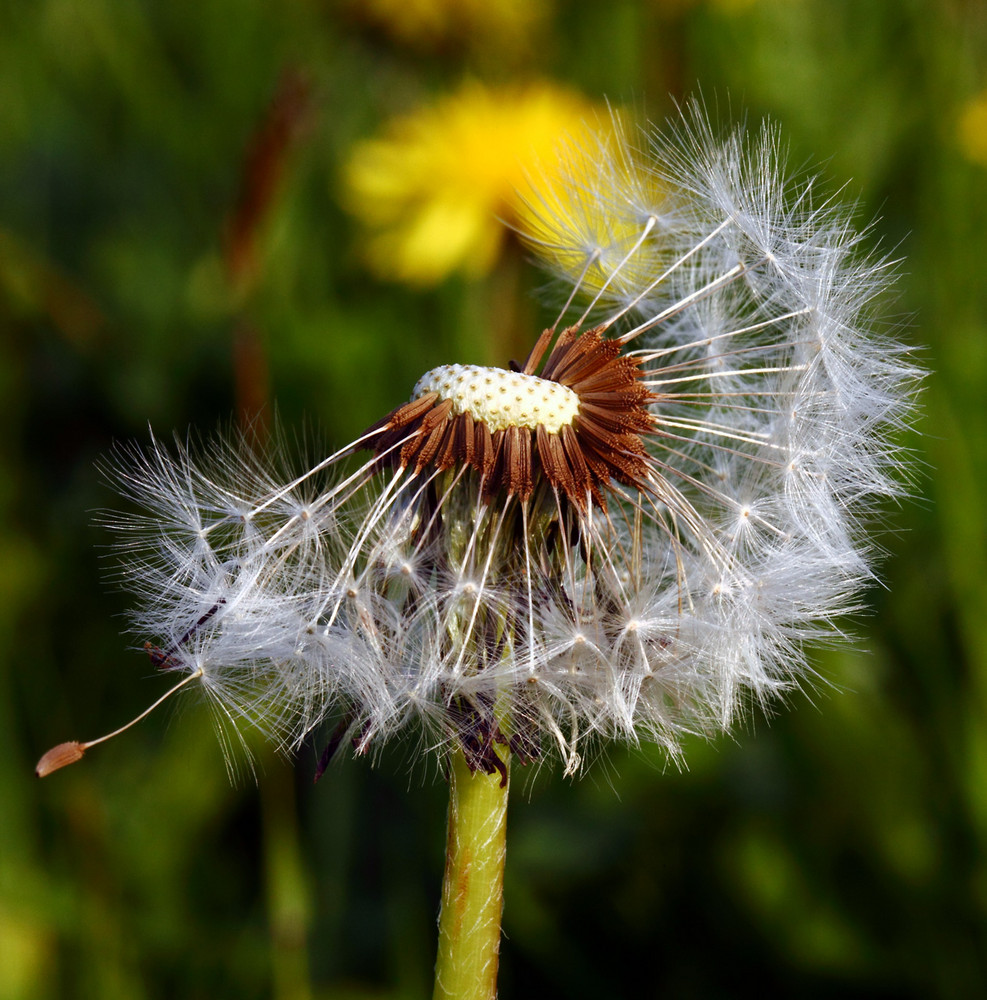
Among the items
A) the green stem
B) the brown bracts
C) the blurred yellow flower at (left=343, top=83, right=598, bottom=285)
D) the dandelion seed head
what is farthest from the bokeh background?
the green stem

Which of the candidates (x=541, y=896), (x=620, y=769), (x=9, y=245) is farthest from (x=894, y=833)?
(x=9, y=245)

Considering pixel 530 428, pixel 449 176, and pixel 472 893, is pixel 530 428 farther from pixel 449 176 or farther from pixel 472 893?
pixel 449 176

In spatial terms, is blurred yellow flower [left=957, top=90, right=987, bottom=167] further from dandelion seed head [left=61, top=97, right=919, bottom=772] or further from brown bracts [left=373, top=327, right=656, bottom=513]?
brown bracts [left=373, top=327, right=656, bottom=513]

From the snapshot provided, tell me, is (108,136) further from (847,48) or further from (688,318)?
(688,318)

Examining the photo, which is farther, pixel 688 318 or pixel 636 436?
pixel 688 318

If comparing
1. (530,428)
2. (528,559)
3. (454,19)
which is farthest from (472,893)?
(454,19)
